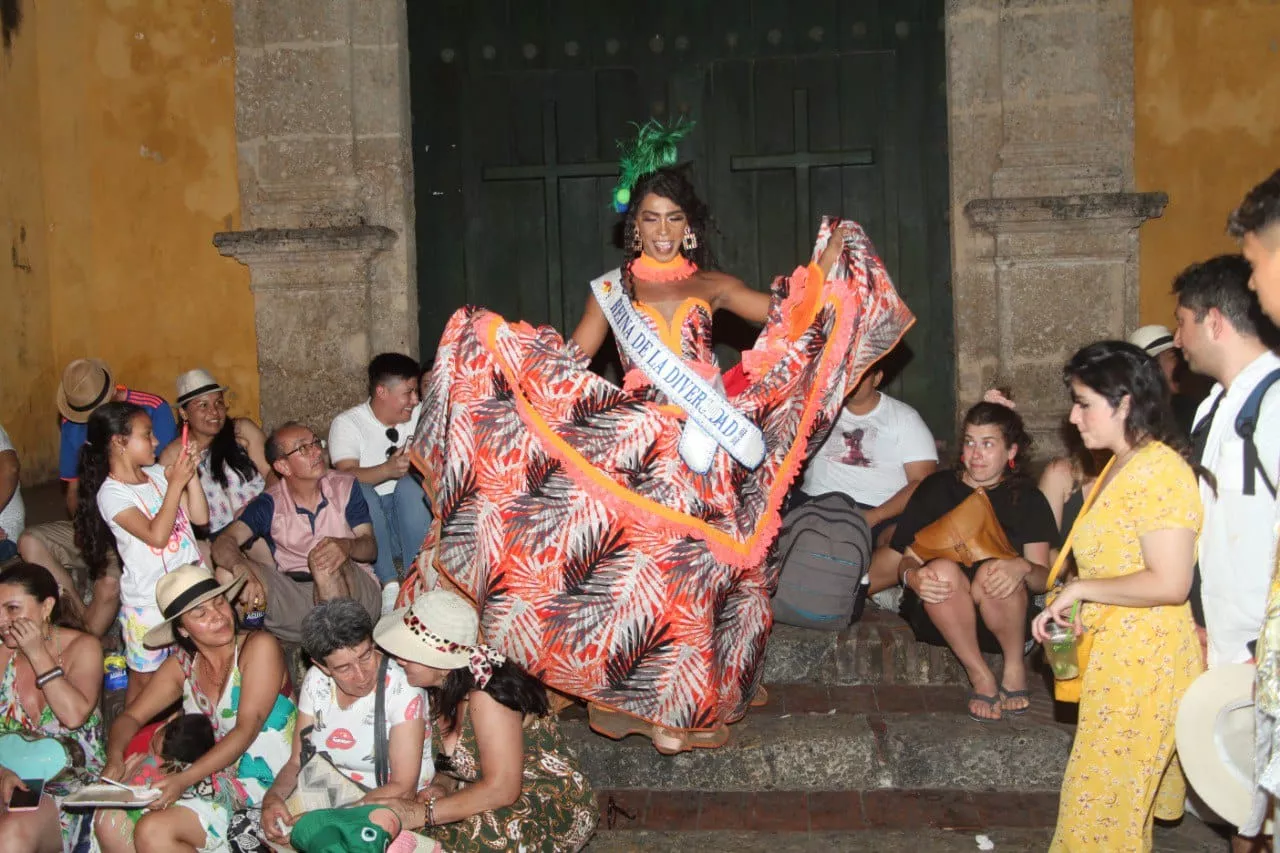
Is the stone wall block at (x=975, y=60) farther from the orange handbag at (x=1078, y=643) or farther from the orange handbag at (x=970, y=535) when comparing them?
the orange handbag at (x=1078, y=643)

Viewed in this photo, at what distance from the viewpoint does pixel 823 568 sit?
5.50 m

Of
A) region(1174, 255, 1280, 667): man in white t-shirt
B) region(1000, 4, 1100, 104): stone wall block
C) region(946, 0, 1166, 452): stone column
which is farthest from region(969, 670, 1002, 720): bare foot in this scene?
region(1000, 4, 1100, 104): stone wall block

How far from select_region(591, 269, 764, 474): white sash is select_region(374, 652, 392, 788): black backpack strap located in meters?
1.36

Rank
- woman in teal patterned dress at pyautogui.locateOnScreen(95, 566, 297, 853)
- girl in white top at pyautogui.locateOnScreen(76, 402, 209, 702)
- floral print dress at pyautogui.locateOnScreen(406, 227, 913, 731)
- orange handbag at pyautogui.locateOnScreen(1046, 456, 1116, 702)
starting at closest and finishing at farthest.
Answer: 1. orange handbag at pyautogui.locateOnScreen(1046, 456, 1116, 702)
2. woman in teal patterned dress at pyautogui.locateOnScreen(95, 566, 297, 853)
3. floral print dress at pyautogui.locateOnScreen(406, 227, 913, 731)
4. girl in white top at pyautogui.locateOnScreen(76, 402, 209, 702)

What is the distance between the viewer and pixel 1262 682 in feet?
8.38

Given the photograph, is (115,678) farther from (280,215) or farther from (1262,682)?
(1262,682)

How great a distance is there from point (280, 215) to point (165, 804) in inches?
168

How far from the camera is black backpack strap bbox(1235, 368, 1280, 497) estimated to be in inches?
139

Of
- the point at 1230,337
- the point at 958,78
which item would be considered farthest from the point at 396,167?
the point at 1230,337

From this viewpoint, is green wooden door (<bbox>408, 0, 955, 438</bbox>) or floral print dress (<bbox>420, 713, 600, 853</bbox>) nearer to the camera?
floral print dress (<bbox>420, 713, 600, 853</bbox>)

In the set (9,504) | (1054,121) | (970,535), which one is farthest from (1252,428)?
(9,504)

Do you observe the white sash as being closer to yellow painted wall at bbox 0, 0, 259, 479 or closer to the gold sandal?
the gold sandal

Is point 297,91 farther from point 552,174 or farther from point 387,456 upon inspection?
point 387,456

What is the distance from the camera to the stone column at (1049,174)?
7215 millimetres
